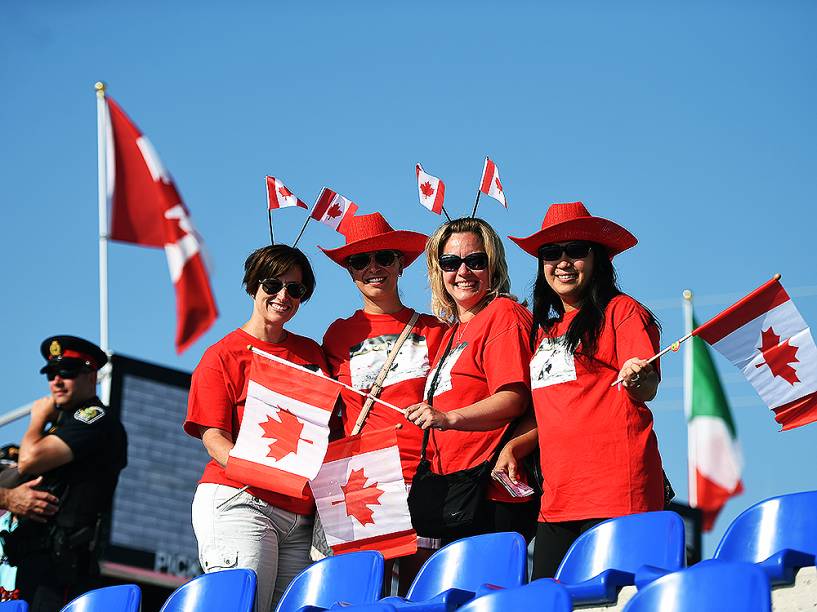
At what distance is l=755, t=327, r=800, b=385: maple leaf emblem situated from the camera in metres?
4.31

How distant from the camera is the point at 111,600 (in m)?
4.32

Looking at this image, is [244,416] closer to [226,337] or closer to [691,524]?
[226,337]

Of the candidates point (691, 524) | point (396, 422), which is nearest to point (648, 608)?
point (396, 422)

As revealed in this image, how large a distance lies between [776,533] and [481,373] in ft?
4.24

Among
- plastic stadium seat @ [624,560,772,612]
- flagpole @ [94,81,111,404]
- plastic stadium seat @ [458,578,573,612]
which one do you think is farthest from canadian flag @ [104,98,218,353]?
plastic stadium seat @ [624,560,772,612]

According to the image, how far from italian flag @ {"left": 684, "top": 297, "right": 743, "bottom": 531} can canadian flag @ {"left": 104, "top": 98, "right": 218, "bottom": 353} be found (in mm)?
6145

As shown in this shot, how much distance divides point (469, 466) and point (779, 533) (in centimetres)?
118

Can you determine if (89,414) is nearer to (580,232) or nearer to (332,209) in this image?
(332,209)

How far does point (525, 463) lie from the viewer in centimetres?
441

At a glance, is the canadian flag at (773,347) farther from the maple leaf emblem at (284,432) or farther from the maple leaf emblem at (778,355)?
the maple leaf emblem at (284,432)

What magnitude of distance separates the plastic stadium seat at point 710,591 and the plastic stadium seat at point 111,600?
2.11m

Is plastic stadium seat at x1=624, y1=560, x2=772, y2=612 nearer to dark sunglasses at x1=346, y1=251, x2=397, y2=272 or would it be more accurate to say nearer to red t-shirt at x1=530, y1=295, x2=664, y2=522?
red t-shirt at x1=530, y1=295, x2=664, y2=522

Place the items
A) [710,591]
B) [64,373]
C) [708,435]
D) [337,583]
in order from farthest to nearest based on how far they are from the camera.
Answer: [708,435] < [64,373] < [337,583] < [710,591]

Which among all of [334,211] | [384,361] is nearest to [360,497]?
[384,361]
